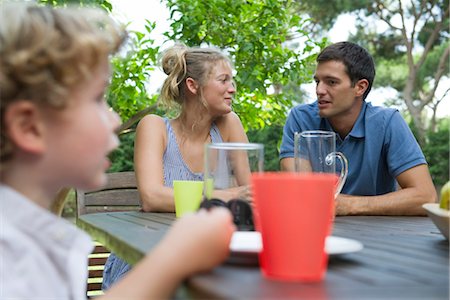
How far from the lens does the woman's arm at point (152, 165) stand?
2123mm

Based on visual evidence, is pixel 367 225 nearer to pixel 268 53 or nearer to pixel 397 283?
pixel 397 283

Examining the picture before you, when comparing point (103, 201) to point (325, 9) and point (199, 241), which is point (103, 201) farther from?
point (325, 9)

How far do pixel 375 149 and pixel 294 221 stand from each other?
1.89 meters

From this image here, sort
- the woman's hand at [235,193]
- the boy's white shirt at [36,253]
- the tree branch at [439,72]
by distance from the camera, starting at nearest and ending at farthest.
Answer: the boy's white shirt at [36,253] → the woman's hand at [235,193] → the tree branch at [439,72]

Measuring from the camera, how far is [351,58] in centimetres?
302

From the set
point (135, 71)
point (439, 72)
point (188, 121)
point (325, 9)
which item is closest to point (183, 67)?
point (188, 121)

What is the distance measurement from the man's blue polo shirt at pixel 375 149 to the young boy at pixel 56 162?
175 cm

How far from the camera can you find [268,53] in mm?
4559

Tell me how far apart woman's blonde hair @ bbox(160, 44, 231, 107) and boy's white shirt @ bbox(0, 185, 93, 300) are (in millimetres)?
1797

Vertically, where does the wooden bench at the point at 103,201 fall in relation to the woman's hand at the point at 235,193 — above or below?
below

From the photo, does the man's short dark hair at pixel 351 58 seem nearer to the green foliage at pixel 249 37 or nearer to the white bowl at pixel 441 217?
the green foliage at pixel 249 37

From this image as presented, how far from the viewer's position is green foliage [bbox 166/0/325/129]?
429 cm

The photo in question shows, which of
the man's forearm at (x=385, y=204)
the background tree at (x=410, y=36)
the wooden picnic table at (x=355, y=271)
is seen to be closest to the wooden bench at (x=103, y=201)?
the man's forearm at (x=385, y=204)

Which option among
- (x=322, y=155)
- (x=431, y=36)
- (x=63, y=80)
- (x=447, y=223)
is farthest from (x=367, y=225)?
(x=431, y=36)
